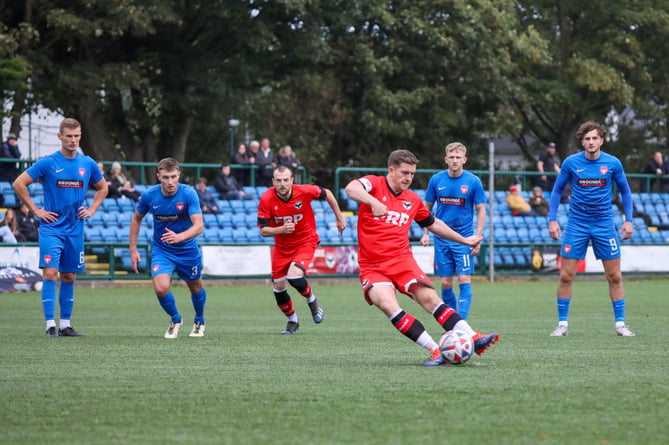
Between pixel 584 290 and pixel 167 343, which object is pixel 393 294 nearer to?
pixel 167 343

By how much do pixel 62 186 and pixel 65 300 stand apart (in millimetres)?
1310

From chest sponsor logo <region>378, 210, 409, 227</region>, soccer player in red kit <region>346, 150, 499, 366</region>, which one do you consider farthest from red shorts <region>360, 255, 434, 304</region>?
chest sponsor logo <region>378, 210, 409, 227</region>

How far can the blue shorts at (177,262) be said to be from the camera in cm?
1149

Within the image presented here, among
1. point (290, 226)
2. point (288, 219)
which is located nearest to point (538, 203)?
point (288, 219)

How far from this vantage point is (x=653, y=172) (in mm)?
33500

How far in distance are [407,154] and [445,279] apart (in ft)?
14.2

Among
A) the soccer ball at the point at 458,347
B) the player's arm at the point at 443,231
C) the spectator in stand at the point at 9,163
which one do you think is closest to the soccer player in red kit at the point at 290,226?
the player's arm at the point at 443,231

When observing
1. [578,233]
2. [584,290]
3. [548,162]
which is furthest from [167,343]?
[548,162]

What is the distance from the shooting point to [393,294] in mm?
8617

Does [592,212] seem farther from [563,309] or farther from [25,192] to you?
[25,192]

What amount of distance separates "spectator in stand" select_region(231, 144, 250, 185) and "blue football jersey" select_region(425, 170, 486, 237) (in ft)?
54.7

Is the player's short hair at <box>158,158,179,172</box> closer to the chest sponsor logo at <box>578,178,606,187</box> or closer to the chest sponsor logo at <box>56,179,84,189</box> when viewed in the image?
the chest sponsor logo at <box>56,179,84,189</box>

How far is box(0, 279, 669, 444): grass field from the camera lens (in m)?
5.51

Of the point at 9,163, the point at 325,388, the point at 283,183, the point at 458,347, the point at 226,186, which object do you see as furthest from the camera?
the point at 226,186
